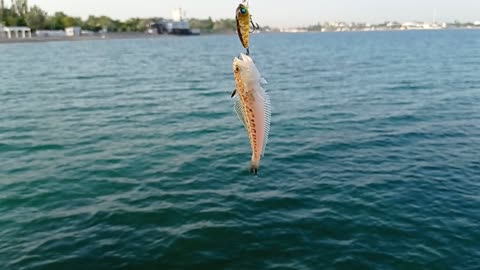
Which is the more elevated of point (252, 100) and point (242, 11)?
point (242, 11)

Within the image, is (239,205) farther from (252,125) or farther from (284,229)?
(252,125)

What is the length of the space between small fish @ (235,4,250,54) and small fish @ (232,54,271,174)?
214 millimetres

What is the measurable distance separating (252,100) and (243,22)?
0.97 metres

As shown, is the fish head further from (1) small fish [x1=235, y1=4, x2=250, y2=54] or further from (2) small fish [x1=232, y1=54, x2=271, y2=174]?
(2) small fish [x1=232, y1=54, x2=271, y2=174]

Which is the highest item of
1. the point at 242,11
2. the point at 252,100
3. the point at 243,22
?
the point at 242,11

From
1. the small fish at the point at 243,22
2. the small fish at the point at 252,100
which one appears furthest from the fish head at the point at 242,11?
the small fish at the point at 252,100

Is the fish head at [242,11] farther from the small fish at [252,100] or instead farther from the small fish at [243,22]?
the small fish at [252,100]

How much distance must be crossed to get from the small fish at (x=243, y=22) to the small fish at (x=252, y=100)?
21 cm

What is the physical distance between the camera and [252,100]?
555cm

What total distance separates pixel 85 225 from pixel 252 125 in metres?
10.7

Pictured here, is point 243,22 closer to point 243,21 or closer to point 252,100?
point 243,21

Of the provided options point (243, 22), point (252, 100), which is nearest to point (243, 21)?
point (243, 22)

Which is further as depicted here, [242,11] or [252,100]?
[252,100]

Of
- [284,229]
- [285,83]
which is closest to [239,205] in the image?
[284,229]
